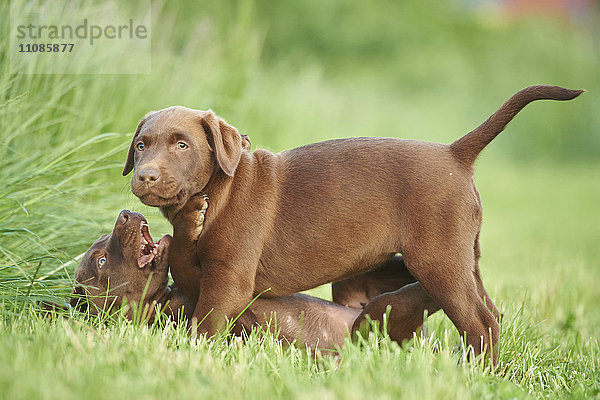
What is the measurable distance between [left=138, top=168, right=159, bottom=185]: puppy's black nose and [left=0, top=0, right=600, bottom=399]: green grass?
65cm

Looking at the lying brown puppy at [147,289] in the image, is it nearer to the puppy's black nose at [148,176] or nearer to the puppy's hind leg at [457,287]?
the puppy's hind leg at [457,287]

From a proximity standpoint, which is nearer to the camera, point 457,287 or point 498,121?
point 457,287

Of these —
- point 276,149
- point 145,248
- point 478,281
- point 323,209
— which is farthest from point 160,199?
point 276,149

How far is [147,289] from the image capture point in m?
3.59

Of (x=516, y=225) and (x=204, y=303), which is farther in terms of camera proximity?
(x=516, y=225)

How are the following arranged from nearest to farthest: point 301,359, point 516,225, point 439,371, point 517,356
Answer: point 439,371
point 301,359
point 517,356
point 516,225

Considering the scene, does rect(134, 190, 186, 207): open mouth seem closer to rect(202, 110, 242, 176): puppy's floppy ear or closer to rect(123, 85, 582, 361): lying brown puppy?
rect(123, 85, 582, 361): lying brown puppy

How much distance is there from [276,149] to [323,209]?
193 inches

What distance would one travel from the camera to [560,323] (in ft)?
15.5

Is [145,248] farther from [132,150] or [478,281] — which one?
[478,281]

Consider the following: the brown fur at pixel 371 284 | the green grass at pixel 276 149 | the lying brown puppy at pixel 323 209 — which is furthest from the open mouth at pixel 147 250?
the brown fur at pixel 371 284

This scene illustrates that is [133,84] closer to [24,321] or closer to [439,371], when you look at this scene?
[24,321]

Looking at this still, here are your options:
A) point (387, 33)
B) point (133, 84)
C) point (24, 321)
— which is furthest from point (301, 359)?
point (387, 33)

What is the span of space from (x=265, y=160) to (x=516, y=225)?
25.5 feet
